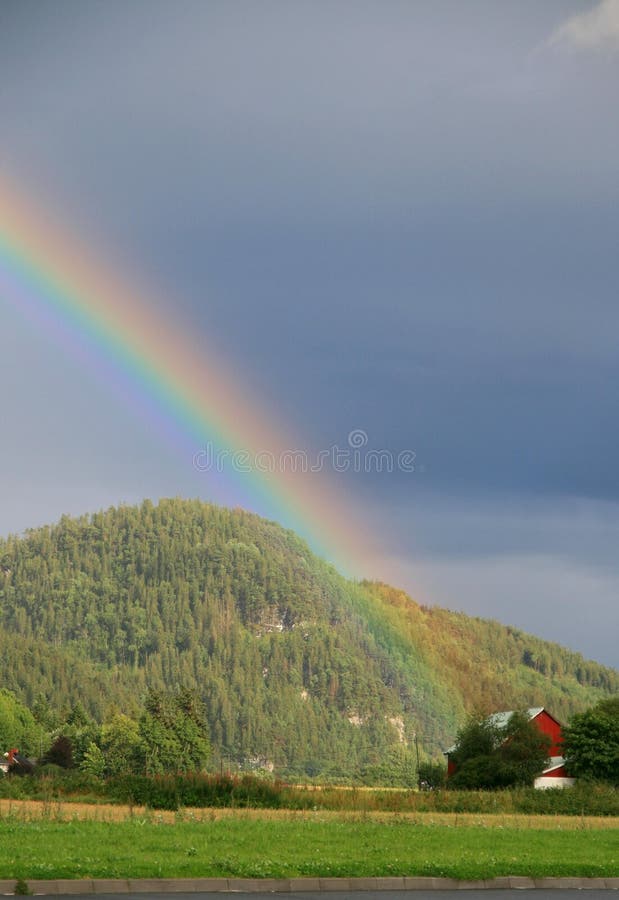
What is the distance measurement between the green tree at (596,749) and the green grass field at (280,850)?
52.1 m

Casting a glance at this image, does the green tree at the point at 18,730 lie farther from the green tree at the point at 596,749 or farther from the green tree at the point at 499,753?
Answer: the green tree at the point at 596,749

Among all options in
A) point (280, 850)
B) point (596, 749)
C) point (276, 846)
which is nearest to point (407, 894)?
point (280, 850)

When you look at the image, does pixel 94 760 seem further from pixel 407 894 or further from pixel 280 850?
pixel 407 894

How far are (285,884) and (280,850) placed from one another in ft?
12.7

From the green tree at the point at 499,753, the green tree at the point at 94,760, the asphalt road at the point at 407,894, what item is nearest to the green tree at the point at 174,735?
the green tree at the point at 94,760

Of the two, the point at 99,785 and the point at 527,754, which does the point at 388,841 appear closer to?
the point at 99,785

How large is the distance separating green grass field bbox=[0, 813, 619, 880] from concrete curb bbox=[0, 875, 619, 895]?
255 mm

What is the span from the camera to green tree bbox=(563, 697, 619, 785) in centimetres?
8531

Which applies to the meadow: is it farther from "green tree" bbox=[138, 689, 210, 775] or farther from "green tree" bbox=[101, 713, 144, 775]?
"green tree" bbox=[101, 713, 144, 775]

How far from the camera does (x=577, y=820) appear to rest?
153 feet

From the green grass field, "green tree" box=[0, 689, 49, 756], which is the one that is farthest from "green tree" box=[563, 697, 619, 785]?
"green tree" box=[0, 689, 49, 756]

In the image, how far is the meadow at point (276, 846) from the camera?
23.0 m

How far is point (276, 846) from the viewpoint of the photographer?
27.5 m

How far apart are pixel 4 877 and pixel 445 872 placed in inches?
370
